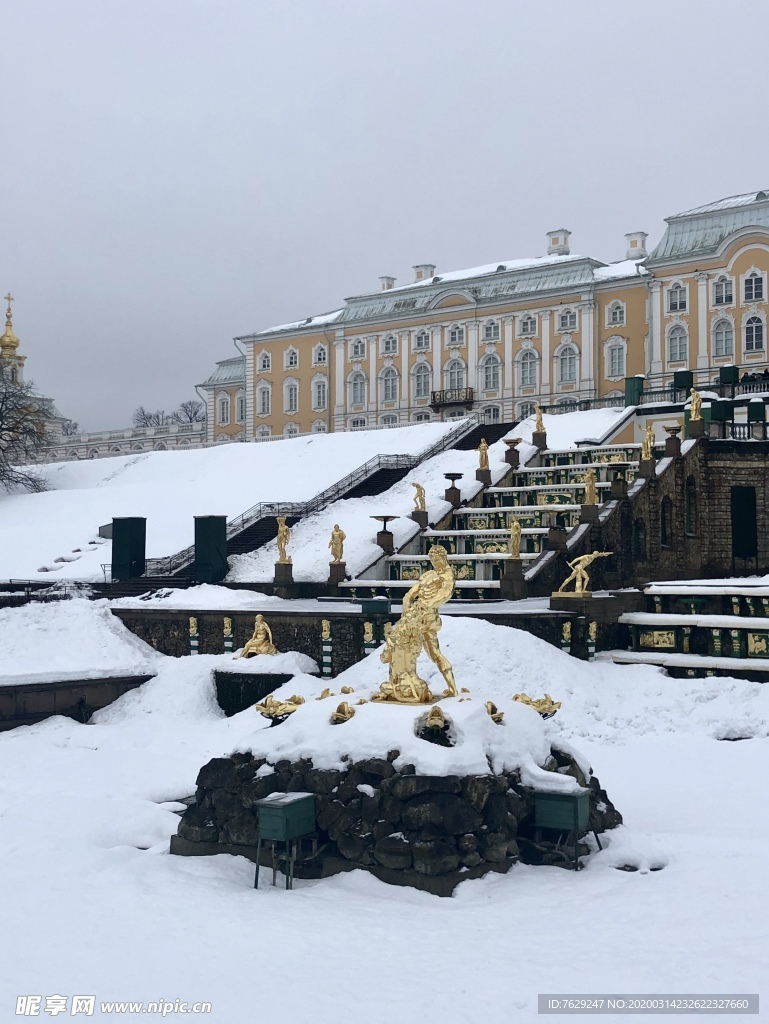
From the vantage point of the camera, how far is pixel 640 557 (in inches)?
1204

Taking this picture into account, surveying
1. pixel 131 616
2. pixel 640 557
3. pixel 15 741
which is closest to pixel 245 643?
pixel 131 616

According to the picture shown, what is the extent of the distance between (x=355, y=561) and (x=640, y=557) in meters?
8.06

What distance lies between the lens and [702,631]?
73.1 feet

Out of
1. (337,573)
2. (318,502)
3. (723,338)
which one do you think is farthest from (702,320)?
(337,573)

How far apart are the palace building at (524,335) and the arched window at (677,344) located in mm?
65

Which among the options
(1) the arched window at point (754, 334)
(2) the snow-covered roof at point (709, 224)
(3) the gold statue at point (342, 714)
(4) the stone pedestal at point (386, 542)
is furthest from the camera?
(2) the snow-covered roof at point (709, 224)

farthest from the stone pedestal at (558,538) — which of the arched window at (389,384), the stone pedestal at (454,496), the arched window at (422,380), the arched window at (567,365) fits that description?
the arched window at (389,384)

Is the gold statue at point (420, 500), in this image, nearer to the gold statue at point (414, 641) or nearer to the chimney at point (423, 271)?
the gold statue at point (414, 641)

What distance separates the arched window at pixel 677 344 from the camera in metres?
56.2

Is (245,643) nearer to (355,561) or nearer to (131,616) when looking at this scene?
(131,616)

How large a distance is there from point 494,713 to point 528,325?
50.3 m

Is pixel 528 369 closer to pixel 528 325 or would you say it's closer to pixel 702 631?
pixel 528 325

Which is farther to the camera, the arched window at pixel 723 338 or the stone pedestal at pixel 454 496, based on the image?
the arched window at pixel 723 338

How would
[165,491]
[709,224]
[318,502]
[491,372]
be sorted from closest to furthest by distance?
[318,502] < [165,491] < [709,224] < [491,372]
